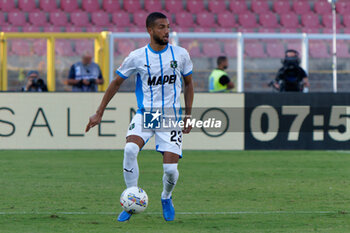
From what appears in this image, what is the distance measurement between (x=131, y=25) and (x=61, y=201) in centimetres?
1585

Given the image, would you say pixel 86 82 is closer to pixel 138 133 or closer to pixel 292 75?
pixel 292 75

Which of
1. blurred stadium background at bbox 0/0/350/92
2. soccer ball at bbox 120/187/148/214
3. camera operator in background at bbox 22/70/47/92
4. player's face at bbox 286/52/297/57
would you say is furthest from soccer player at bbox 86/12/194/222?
blurred stadium background at bbox 0/0/350/92

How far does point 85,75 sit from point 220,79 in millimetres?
2850

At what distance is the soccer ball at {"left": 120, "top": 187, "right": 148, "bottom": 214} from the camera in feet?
21.4

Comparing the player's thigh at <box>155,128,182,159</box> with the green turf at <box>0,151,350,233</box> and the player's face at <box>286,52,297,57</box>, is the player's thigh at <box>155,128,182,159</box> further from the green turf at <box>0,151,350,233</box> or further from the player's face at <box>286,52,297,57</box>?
the player's face at <box>286,52,297,57</box>

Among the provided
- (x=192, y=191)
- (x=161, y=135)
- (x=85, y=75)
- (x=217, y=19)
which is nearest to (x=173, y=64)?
(x=161, y=135)

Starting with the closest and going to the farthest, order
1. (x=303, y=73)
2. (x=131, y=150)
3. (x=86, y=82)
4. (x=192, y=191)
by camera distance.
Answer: (x=131, y=150)
(x=192, y=191)
(x=86, y=82)
(x=303, y=73)

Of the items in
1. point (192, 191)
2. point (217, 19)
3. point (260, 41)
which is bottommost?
point (192, 191)

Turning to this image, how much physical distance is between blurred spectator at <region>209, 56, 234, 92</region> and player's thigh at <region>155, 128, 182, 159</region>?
9479mm

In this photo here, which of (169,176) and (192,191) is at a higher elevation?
(169,176)

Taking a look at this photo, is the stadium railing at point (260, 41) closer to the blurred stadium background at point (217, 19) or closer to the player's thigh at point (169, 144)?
the blurred stadium background at point (217, 19)

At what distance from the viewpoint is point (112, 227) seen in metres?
6.31

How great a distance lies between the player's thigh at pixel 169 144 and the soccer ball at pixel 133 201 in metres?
0.38

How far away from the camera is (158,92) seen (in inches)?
264
